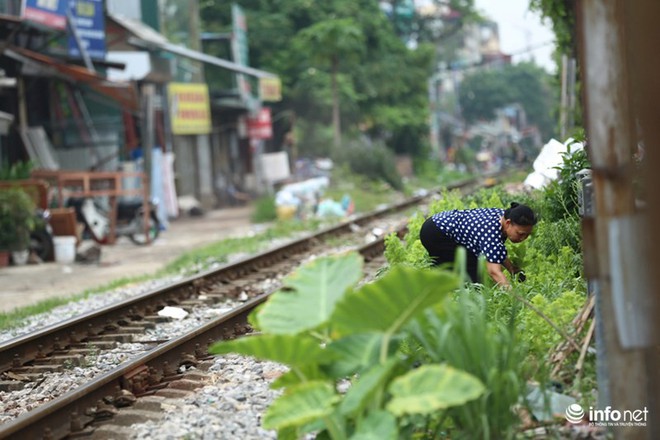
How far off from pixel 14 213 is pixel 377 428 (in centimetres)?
1311

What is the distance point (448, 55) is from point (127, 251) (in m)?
72.2

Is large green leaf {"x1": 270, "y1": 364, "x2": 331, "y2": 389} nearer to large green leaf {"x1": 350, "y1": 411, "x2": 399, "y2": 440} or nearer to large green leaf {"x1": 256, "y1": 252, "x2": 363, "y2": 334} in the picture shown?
large green leaf {"x1": 256, "y1": 252, "x2": 363, "y2": 334}

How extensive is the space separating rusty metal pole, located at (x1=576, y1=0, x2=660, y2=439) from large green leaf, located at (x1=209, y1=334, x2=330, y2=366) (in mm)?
1332

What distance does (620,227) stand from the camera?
435cm

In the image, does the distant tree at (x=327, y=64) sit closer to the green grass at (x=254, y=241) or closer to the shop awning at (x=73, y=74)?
the green grass at (x=254, y=241)

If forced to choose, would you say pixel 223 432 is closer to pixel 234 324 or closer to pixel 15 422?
pixel 15 422

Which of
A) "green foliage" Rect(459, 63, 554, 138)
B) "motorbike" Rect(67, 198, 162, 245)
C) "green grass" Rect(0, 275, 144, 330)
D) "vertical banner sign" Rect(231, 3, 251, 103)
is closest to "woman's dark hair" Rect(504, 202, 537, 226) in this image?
"green grass" Rect(0, 275, 144, 330)

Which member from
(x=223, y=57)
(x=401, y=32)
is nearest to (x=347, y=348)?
(x=223, y=57)

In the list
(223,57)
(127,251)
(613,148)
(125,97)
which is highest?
(223,57)

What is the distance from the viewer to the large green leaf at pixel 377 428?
4.19 meters

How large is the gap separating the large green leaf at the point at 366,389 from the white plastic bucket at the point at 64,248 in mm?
13864

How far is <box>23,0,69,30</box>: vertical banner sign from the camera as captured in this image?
61.5 ft

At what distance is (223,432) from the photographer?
545cm

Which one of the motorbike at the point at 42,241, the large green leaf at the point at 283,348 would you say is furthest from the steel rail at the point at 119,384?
the motorbike at the point at 42,241
